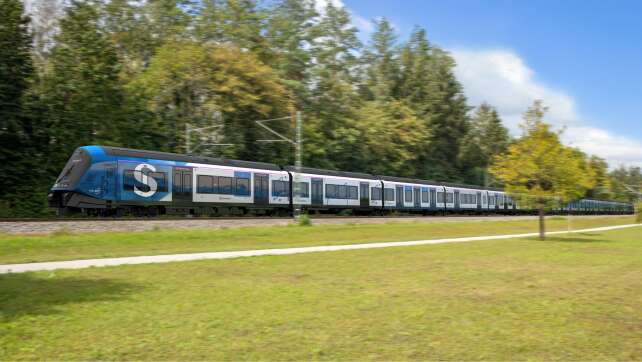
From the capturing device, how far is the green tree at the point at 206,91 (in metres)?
47.4

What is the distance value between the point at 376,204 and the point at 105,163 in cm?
2587

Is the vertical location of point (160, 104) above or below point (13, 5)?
below

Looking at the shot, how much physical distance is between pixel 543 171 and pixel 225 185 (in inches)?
685

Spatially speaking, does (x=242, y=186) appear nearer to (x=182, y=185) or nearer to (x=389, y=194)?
(x=182, y=185)

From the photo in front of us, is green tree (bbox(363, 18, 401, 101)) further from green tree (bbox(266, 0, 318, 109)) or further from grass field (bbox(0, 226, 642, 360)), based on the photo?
grass field (bbox(0, 226, 642, 360))

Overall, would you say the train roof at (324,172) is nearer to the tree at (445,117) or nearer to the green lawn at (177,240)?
the green lawn at (177,240)

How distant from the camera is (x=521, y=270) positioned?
49.1 ft

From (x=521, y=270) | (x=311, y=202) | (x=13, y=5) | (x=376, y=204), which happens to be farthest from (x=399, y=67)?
(x=521, y=270)

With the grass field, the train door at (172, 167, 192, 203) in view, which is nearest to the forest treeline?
the train door at (172, 167, 192, 203)

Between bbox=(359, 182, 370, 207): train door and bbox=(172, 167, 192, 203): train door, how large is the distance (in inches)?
709

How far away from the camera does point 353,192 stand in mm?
45531

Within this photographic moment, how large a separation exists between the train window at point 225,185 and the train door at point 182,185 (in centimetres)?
225

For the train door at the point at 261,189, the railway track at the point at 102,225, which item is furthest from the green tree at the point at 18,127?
the railway track at the point at 102,225

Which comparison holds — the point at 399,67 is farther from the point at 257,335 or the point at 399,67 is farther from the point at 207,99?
the point at 257,335
